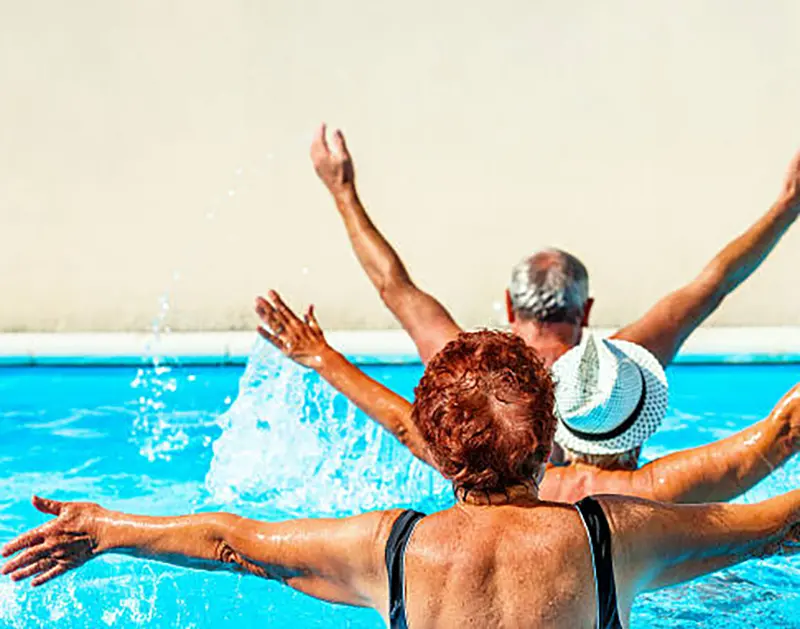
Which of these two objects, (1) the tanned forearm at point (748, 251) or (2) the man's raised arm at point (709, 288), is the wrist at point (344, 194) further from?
(1) the tanned forearm at point (748, 251)

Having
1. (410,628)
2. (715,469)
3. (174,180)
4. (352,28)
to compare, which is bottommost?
(410,628)

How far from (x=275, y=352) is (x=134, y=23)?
11.5 ft

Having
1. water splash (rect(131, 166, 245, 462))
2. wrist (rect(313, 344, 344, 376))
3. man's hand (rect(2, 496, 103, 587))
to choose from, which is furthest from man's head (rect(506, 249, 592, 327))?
water splash (rect(131, 166, 245, 462))

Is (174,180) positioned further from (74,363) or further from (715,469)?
(715,469)

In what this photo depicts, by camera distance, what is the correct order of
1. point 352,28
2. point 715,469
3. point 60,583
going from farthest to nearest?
point 352,28 → point 60,583 → point 715,469

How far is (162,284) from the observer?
27.3 ft

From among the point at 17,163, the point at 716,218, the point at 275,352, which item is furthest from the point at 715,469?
the point at 17,163

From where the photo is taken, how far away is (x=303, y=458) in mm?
5254

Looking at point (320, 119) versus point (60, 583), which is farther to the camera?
point (320, 119)

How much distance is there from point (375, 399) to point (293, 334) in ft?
1.09

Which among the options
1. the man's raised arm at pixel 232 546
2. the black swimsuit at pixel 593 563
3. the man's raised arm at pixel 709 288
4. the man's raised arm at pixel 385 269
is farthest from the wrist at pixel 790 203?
the man's raised arm at pixel 232 546

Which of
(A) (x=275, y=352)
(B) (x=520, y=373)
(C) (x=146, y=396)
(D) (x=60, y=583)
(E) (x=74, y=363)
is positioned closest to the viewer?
(B) (x=520, y=373)

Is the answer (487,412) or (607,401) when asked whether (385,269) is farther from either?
(487,412)

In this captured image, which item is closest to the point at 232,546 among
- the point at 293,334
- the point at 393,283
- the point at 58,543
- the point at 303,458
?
the point at 58,543
